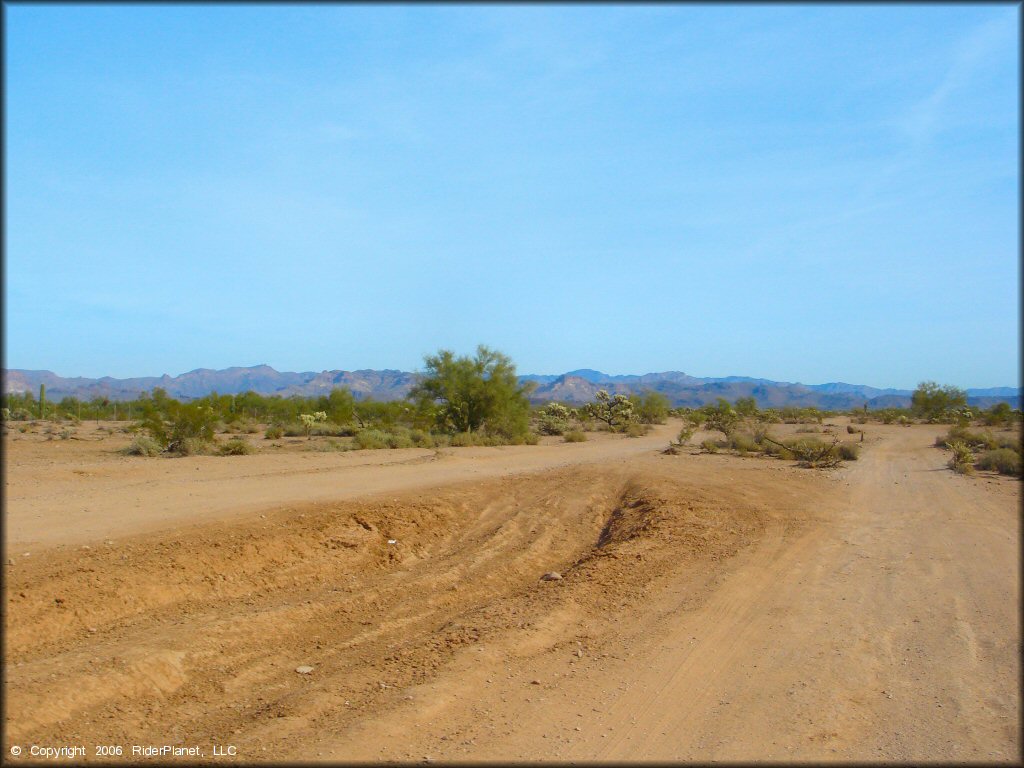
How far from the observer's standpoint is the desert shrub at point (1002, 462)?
786 inches

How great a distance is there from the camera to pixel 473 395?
35.2 m

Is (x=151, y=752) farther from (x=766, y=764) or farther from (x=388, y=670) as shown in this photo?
(x=766, y=764)

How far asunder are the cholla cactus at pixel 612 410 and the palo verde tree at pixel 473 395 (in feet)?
46.7

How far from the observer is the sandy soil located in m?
6.18

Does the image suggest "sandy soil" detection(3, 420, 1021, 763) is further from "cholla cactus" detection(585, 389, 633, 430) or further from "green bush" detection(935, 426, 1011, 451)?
"cholla cactus" detection(585, 389, 633, 430)

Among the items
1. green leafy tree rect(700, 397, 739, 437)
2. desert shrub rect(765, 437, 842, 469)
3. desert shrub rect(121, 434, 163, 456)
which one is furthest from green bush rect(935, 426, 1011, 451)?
desert shrub rect(121, 434, 163, 456)

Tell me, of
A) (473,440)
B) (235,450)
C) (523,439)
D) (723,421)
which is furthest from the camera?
(723,421)

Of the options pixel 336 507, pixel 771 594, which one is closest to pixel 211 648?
pixel 336 507

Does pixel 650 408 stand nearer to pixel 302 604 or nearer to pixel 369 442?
pixel 369 442

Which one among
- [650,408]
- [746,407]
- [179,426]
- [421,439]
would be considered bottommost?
[421,439]

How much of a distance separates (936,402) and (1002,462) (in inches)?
1473

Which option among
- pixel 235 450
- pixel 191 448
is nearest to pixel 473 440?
pixel 235 450

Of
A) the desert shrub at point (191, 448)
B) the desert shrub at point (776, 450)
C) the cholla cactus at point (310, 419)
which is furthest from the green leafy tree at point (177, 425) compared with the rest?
the desert shrub at point (776, 450)

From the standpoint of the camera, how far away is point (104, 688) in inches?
273
